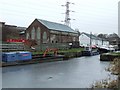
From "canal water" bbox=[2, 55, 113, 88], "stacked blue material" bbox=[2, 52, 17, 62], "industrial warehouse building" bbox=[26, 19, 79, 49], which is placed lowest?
"canal water" bbox=[2, 55, 113, 88]

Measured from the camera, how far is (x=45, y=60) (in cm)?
2753

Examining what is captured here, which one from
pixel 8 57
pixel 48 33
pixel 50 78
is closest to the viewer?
pixel 50 78

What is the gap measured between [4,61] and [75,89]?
44.2 feet

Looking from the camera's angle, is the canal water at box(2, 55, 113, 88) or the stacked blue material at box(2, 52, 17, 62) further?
the stacked blue material at box(2, 52, 17, 62)

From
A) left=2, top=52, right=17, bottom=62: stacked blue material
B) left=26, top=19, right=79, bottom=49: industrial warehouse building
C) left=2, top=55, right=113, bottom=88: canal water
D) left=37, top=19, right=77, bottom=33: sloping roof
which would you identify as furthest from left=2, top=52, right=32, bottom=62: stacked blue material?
left=37, top=19, right=77, bottom=33: sloping roof

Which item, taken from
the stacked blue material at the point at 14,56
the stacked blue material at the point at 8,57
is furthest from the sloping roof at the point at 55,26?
the stacked blue material at the point at 8,57

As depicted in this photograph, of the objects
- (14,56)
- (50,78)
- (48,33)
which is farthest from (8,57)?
(48,33)

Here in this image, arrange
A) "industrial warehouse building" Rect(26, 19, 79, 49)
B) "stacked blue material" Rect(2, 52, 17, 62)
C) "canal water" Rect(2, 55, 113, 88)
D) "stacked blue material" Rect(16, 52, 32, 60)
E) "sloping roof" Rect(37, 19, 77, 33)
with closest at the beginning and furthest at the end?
"canal water" Rect(2, 55, 113, 88) → "stacked blue material" Rect(2, 52, 17, 62) → "stacked blue material" Rect(16, 52, 32, 60) → "industrial warehouse building" Rect(26, 19, 79, 49) → "sloping roof" Rect(37, 19, 77, 33)

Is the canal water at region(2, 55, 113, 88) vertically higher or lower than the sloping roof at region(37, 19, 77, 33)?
lower

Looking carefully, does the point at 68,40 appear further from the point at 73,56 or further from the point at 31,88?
the point at 31,88

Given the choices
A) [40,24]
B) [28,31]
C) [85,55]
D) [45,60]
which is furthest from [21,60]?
[28,31]

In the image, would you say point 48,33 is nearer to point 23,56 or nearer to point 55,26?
point 55,26

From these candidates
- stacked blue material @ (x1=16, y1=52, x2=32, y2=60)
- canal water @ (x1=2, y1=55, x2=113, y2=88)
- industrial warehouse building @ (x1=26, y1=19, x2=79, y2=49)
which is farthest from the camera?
industrial warehouse building @ (x1=26, y1=19, x2=79, y2=49)

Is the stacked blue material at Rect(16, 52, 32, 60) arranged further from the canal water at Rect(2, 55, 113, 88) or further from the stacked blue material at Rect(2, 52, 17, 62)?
the canal water at Rect(2, 55, 113, 88)
